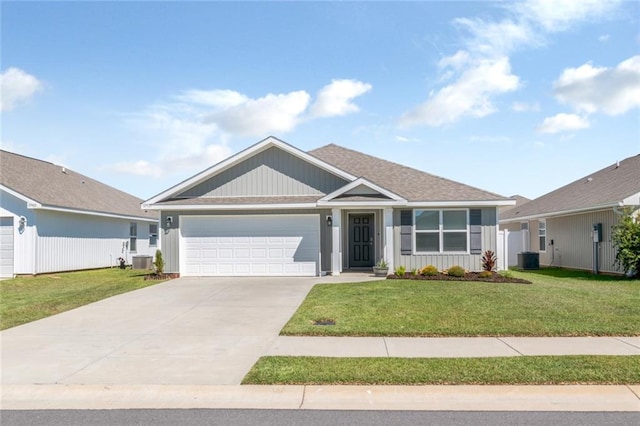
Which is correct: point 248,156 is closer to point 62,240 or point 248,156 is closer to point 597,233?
point 62,240

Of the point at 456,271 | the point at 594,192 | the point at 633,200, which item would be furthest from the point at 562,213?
the point at 456,271

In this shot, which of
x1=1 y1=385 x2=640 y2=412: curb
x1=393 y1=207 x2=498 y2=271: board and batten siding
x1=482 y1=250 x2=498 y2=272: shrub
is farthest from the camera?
x1=393 y1=207 x2=498 y2=271: board and batten siding

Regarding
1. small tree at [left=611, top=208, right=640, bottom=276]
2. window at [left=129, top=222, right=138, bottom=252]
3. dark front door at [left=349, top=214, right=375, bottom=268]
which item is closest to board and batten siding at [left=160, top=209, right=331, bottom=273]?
dark front door at [left=349, top=214, right=375, bottom=268]

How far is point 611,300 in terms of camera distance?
1148 cm

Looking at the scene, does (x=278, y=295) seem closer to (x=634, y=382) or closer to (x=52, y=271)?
(x=634, y=382)

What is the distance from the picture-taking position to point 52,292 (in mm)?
14406

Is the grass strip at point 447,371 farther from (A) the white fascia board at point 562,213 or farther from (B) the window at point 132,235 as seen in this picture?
(B) the window at point 132,235

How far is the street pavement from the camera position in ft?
17.4

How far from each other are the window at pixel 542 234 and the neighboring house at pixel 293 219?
898 cm

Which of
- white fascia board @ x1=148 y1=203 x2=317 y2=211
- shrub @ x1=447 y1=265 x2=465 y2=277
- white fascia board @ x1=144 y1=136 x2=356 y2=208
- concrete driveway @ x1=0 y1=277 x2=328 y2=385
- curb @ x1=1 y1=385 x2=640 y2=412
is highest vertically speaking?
white fascia board @ x1=144 y1=136 x2=356 y2=208

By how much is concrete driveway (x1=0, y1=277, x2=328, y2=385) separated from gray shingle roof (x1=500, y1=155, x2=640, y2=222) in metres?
14.0

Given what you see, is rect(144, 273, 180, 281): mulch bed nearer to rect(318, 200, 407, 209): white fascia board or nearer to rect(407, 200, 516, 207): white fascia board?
rect(318, 200, 407, 209): white fascia board

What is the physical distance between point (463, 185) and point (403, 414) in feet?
49.8

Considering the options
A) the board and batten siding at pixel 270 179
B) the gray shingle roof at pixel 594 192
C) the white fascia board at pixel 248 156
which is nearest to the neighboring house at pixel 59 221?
the white fascia board at pixel 248 156
